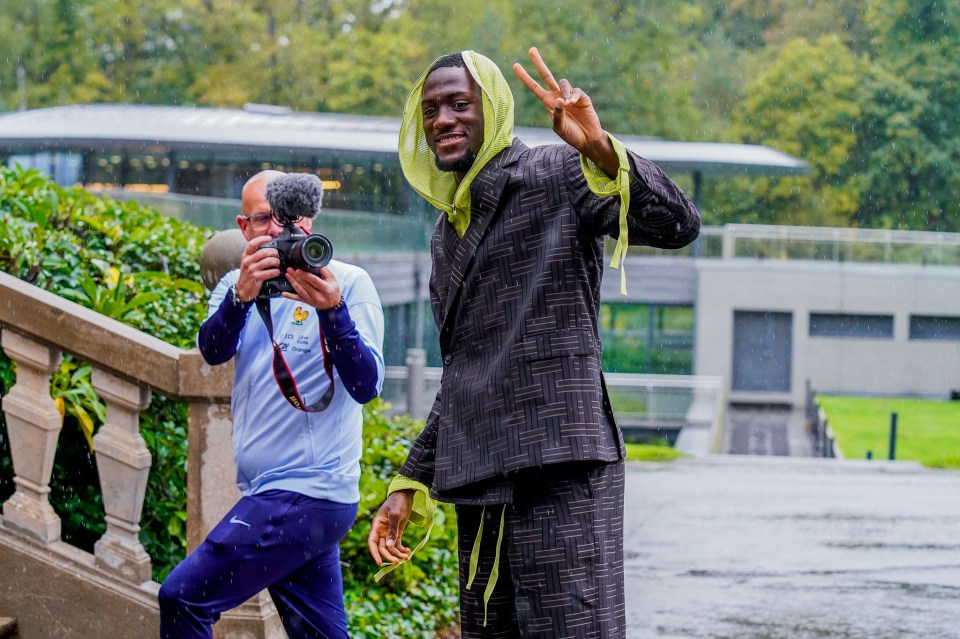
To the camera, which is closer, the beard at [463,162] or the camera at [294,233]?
the beard at [463,162]

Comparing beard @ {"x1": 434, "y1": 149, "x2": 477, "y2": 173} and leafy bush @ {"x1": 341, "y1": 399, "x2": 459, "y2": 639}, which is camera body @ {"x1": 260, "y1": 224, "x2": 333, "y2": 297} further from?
leafy bush @ {"x1": 341, "y1": 399, "x2": 459, "y2": 639}

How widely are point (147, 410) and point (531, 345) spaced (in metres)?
2.72

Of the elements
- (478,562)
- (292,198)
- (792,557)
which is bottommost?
(792,557)

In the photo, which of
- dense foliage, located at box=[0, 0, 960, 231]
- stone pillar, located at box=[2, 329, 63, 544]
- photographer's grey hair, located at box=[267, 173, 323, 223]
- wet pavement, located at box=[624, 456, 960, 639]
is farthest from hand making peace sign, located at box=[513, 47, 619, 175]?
dense foliage, located at box=[0, 0, 960, 231]

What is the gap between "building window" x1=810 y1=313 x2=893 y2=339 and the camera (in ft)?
109

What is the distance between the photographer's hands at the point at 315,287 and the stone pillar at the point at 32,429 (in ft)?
5.15

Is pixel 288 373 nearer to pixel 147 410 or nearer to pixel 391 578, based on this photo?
pixel 147 410

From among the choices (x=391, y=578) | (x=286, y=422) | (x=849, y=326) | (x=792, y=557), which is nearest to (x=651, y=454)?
(x=792, y=557)

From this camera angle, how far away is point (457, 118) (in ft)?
9.73

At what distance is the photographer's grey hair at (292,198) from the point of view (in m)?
3.42

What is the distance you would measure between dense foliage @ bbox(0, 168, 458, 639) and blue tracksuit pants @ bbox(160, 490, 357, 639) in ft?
4.65

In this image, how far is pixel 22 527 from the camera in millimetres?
4484

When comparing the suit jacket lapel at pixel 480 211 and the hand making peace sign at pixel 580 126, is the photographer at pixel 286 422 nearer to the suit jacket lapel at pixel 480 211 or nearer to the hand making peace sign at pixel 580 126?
the suit jacket lapel at pixel 480 211

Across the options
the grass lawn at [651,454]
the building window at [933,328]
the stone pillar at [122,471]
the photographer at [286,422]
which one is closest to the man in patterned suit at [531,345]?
the photographer at [286,422]
